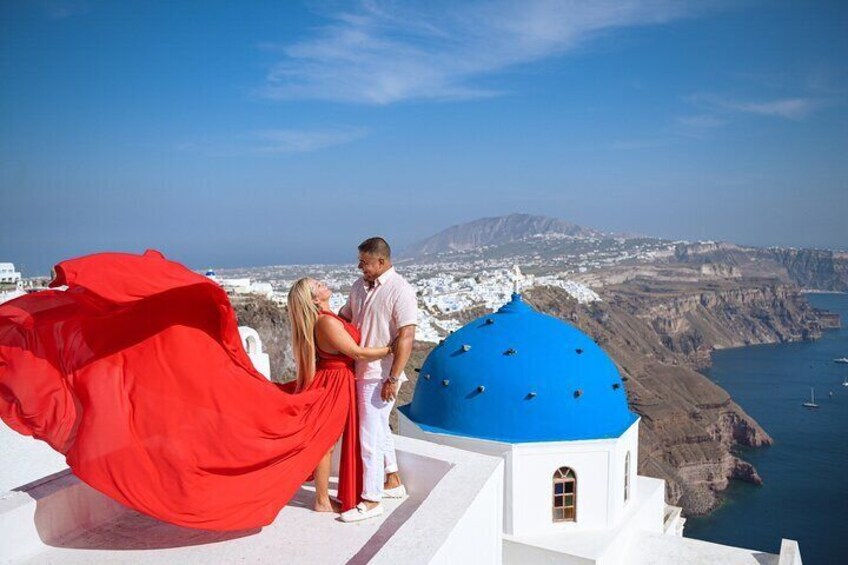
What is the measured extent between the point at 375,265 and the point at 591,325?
227 feet

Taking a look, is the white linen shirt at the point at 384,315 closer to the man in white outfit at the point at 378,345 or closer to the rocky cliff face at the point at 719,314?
the man in white outfit at the point at 378,345

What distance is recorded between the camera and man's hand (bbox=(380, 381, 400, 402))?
413 centimetres

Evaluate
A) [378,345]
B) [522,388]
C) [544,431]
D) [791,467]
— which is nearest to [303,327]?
[378,345]

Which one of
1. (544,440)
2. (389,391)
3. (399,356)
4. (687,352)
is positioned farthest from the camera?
(687,352)

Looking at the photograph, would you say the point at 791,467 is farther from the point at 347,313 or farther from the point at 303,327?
the point at 303,327

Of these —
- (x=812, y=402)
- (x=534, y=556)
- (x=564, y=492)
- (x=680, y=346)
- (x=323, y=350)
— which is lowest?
(x=812, y=402)

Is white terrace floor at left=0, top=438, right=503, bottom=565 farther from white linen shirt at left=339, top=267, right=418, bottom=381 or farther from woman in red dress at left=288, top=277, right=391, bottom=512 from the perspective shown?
white linen shirt at left=339, top=267, right=418, bottom=381

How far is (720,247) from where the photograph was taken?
184 metres

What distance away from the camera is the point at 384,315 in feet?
13.6

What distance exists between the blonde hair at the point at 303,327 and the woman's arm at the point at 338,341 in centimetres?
5

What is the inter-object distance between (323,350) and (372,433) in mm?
654

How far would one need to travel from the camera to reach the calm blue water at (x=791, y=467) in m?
34.5

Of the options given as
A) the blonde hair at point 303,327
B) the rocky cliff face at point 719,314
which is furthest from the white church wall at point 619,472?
the rocky cliff face at point 719,314

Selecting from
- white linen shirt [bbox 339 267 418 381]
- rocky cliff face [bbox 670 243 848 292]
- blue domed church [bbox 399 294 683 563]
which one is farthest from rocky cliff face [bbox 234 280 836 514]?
rocky cliff face [bbox 670 243 848 292]
